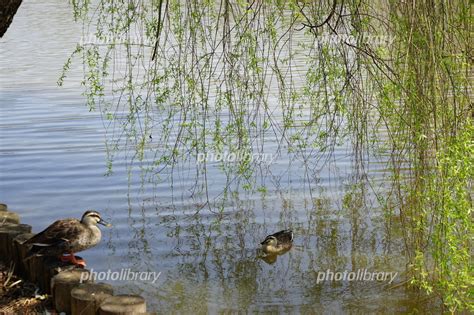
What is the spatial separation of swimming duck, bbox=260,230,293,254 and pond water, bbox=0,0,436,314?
82 mm

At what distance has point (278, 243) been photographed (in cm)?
585

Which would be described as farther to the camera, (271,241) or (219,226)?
(219,226)

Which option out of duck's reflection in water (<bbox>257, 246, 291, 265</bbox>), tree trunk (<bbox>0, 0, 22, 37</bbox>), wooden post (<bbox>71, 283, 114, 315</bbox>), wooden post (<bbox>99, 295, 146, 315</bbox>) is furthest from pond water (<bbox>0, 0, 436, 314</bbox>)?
tree trunk (<bbox>0, 0, 22, 37</bbox>)

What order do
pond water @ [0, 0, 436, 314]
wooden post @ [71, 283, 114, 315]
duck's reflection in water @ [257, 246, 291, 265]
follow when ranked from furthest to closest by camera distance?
duck's reflection in water @ [257, 246, 291, 265]
pond water @ [0, 0, 436, 314]
wooden post @ [71, 283, 114, 315]

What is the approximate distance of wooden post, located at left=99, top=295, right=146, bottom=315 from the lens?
400cm

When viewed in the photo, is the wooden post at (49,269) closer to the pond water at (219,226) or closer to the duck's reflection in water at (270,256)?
the pond water at (219,226)

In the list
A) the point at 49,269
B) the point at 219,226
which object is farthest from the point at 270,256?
the point at 49,269

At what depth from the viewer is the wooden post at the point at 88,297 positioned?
417cm

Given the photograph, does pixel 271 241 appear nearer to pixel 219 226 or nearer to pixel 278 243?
pixel 278 243

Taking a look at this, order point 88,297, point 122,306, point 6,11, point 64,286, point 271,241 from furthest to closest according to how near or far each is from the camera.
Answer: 1. point 271,241
2. point 64,286
3. point 88,297
4. point 122,306
5. point 6,11

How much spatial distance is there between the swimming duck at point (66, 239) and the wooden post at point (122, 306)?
33.7 inches

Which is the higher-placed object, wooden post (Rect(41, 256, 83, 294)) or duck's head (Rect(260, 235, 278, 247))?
wooden post (Rect(41, 256, 83, 294))

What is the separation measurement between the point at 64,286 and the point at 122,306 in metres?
0.51

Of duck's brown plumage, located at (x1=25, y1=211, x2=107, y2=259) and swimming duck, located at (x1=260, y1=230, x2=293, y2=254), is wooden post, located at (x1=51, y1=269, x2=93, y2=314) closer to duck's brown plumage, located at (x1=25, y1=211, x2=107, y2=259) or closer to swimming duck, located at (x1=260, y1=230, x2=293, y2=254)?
duck's brown plumage, located at (x1=25, y1=211, x2=107, y2=259)
